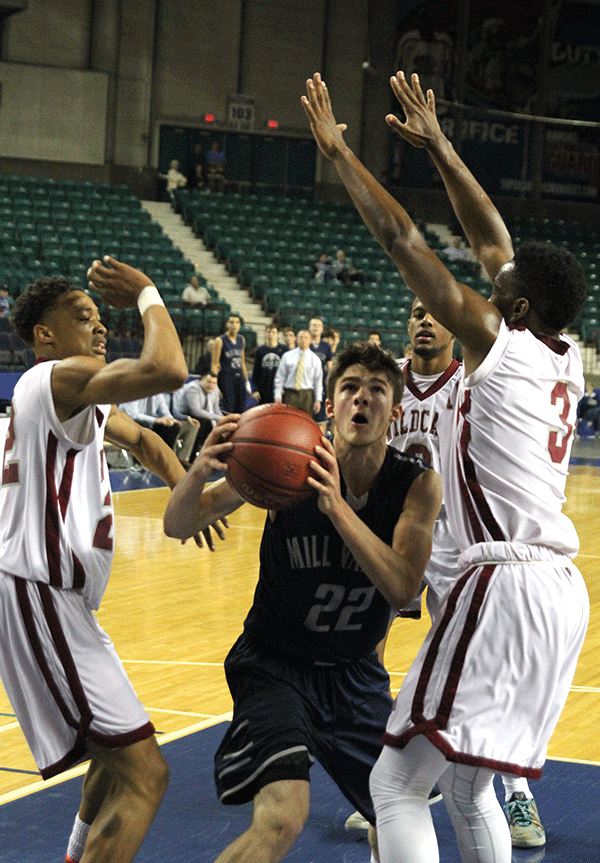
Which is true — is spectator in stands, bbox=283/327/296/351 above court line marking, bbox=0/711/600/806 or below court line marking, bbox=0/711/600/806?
above

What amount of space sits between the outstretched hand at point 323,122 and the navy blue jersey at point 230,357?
10161mm

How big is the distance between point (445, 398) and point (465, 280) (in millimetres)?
19237

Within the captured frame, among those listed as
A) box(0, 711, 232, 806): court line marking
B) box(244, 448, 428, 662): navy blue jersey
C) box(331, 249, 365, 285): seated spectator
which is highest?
box(331, 249, 365, 285): seated spectator

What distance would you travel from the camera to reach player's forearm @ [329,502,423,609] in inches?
102

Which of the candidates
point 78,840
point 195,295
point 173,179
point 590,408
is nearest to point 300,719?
point 78,840

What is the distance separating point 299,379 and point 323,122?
34.9 ft

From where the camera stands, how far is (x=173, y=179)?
23844 mm

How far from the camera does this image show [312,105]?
310 centimetres

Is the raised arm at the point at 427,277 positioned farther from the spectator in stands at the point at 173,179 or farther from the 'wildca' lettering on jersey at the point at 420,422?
the spectator in stands at the point at 173,179

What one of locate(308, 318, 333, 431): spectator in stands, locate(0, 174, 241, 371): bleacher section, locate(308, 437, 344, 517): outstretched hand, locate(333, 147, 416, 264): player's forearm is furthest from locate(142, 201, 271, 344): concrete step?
locate(308, 437, 344, 517): outstretched hand

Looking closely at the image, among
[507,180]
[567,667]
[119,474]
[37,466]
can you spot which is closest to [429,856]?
[567,667]

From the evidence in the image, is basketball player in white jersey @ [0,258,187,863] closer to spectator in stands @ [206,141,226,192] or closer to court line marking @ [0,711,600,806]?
court line marking @ [0,711,600,806]

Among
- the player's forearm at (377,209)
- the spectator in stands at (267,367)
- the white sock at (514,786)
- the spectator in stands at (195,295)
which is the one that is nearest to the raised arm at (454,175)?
the player's forearm at (377,209)

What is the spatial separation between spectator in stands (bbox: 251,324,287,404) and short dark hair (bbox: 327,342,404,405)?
1133 centimetres
